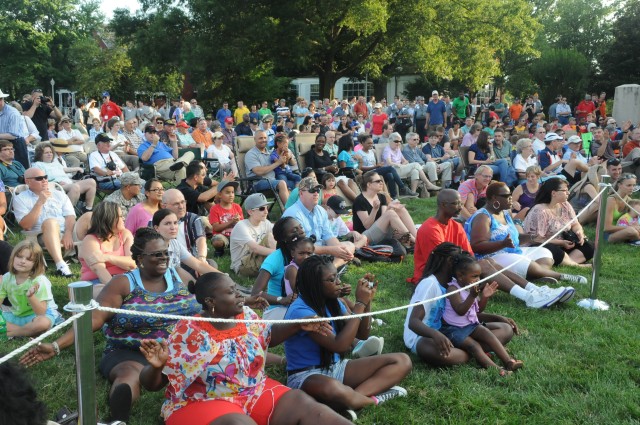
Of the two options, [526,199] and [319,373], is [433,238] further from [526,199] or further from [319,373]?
[526,199]

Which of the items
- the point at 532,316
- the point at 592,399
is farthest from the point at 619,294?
the point at 592,399

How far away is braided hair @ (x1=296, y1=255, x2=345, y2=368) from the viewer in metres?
3.96

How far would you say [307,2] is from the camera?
26609 millimetres

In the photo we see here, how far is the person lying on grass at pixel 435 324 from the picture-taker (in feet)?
15.0

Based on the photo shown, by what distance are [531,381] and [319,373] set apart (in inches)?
61.1

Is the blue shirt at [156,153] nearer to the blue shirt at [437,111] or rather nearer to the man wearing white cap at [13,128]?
the man wearing white cap at [13,128]

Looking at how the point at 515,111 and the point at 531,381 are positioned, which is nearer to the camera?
the point at 531,381

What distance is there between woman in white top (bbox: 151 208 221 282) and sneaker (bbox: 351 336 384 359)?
136 cm

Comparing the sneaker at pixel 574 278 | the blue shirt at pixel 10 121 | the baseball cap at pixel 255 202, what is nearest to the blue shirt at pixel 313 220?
the baseball cap at pixel 255 202

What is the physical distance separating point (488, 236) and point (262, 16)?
69.7ft

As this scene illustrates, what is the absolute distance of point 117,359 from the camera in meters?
4.15

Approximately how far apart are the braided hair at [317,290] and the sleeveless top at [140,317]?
2.67 ft

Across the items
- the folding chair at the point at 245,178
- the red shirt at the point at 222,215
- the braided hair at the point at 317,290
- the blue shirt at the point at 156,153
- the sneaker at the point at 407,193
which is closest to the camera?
the braided hair at the point at 317,290

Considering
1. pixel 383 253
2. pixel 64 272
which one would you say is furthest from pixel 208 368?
pixel 383 253
